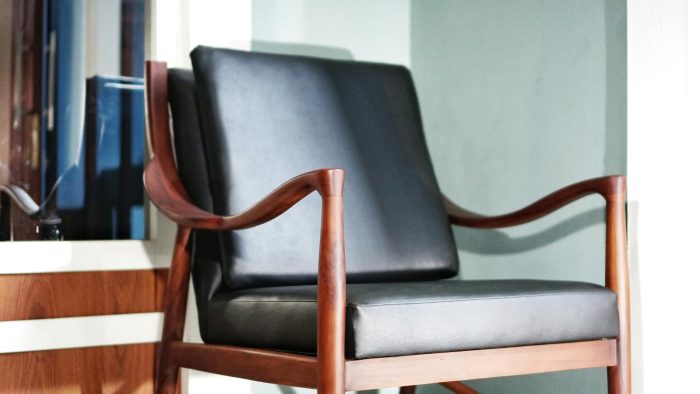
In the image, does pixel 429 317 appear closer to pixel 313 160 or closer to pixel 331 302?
pixel 331 302

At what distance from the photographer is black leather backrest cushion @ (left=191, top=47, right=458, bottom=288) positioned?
1.64 meters

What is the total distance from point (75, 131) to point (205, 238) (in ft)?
1.40

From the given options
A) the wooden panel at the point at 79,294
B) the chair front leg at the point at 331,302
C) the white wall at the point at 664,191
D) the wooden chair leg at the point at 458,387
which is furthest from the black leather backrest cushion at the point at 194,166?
the white wall at the point at 664,191

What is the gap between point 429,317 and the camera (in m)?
1.28

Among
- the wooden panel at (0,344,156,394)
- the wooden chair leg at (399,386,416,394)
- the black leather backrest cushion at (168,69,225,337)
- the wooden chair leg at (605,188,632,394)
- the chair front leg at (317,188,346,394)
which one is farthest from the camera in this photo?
the wooden chair leg at (399,386,416,394)

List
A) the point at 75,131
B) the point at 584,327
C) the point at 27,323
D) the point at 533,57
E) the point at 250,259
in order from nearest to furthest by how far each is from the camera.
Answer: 1. the point at 584,327
2. the point at 250,259
3. the point at 27,323
4. the point at 75,131
5. the point at 533,57

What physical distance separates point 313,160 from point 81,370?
2.06 feet

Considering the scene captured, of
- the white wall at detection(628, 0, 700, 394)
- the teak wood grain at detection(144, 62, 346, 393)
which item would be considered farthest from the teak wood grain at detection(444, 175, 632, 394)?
the teak wood grain at detection(144, 62, 346, 393)

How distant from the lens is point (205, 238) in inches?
65.2

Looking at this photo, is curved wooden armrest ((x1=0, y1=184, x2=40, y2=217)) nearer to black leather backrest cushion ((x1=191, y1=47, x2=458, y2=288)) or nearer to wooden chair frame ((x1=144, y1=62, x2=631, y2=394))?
wooden chair frame ((x1=144, y1=62, x2=631, y2=394))

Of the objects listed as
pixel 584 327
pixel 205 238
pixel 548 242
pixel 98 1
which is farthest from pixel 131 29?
pixel 584 327

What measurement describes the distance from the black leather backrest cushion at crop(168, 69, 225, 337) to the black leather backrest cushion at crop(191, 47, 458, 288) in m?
0.05

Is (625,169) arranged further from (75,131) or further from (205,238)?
(75,131)

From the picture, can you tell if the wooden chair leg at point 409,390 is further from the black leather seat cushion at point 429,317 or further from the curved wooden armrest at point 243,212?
the curved wooden armrest at point 243,212
